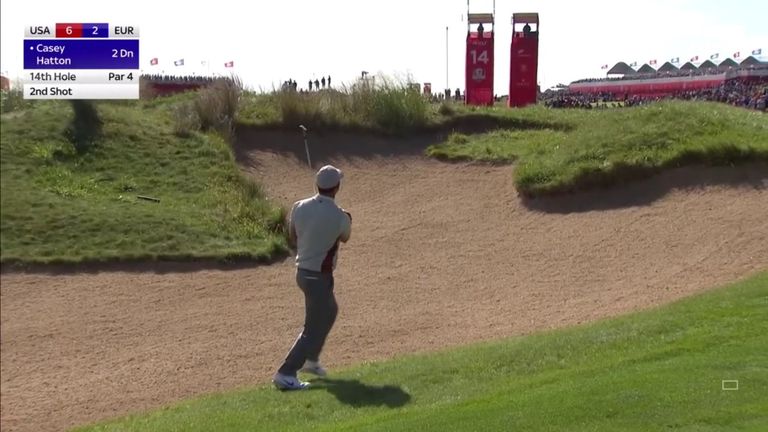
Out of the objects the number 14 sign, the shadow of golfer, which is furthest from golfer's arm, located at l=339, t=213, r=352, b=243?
the number 14 sign

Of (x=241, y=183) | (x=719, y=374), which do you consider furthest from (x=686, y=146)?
(x=719, y=374)

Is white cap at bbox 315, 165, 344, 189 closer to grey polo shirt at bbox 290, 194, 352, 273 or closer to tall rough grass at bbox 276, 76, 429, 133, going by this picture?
grey polo shirt at bbox 290, 194, 352, 273

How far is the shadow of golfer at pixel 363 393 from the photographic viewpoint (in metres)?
Answer: 8.30

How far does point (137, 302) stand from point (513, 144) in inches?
511

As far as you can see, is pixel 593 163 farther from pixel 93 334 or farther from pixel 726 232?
pixel 93 334

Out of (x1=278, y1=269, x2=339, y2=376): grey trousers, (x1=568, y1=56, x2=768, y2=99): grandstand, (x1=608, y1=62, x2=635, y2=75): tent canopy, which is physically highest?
(x1=608, y1=62, x2=635, y2=75): tent canopy

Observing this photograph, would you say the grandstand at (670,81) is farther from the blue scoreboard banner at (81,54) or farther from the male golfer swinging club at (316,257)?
the blue scoreboard banner at (81,54)

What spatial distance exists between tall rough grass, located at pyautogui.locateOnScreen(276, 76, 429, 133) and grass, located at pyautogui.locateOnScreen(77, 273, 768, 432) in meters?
12.4

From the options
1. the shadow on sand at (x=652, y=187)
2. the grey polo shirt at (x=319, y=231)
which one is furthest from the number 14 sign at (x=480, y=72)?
the grey polo shirt at (x=319, y=231)

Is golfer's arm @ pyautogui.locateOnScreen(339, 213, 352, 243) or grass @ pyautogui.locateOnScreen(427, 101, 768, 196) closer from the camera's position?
golfer's arm @ pyautogui.locateOnScreen(339, 213, 352, 243)

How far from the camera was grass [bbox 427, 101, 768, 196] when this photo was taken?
58.1ft

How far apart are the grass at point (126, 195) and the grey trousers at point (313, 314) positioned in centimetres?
168

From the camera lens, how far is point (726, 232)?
49.9 ft

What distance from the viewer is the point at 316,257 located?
8828mm
